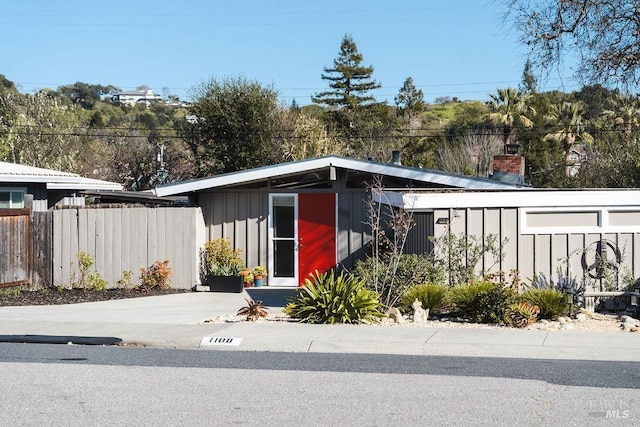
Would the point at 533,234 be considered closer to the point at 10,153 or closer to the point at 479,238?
the point at 479,238

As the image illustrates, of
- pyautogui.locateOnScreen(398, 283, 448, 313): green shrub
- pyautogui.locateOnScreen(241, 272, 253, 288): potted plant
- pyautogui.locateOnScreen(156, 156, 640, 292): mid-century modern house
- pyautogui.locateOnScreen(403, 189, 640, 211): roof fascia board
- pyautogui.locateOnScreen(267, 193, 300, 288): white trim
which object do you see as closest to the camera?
pyautogui.locateOnScreen(398, 283, 448, 313): green shrub

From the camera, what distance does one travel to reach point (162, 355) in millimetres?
11453

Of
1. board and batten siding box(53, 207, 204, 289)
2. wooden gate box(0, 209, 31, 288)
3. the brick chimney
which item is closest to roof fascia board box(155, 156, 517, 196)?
board and batten siding box(53, 207, 204, 289)

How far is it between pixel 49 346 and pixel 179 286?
7.43 meters

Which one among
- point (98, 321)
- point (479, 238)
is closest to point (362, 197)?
point (479, 238)

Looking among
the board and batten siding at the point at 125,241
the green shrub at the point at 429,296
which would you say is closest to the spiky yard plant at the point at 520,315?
the green shrub at the point at 429,296

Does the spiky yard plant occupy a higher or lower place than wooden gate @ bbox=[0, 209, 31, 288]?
lower

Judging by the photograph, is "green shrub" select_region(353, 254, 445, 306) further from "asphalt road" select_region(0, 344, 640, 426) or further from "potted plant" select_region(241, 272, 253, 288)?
"potted plant" select_region(241, 272, 253, 288)

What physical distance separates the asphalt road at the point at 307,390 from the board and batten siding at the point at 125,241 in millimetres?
8154

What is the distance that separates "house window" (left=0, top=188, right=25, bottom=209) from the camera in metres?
20.8

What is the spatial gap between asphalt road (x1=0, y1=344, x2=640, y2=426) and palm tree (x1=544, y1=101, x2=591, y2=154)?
46.8 meters

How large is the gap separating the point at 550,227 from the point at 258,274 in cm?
731

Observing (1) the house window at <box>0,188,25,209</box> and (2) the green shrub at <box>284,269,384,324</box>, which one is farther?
(1) the house window at <box>0,188,25,209</box>

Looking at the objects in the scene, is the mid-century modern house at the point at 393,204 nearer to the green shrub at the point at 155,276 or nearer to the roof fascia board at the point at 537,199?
the roof fascia board at the point at 537,199
